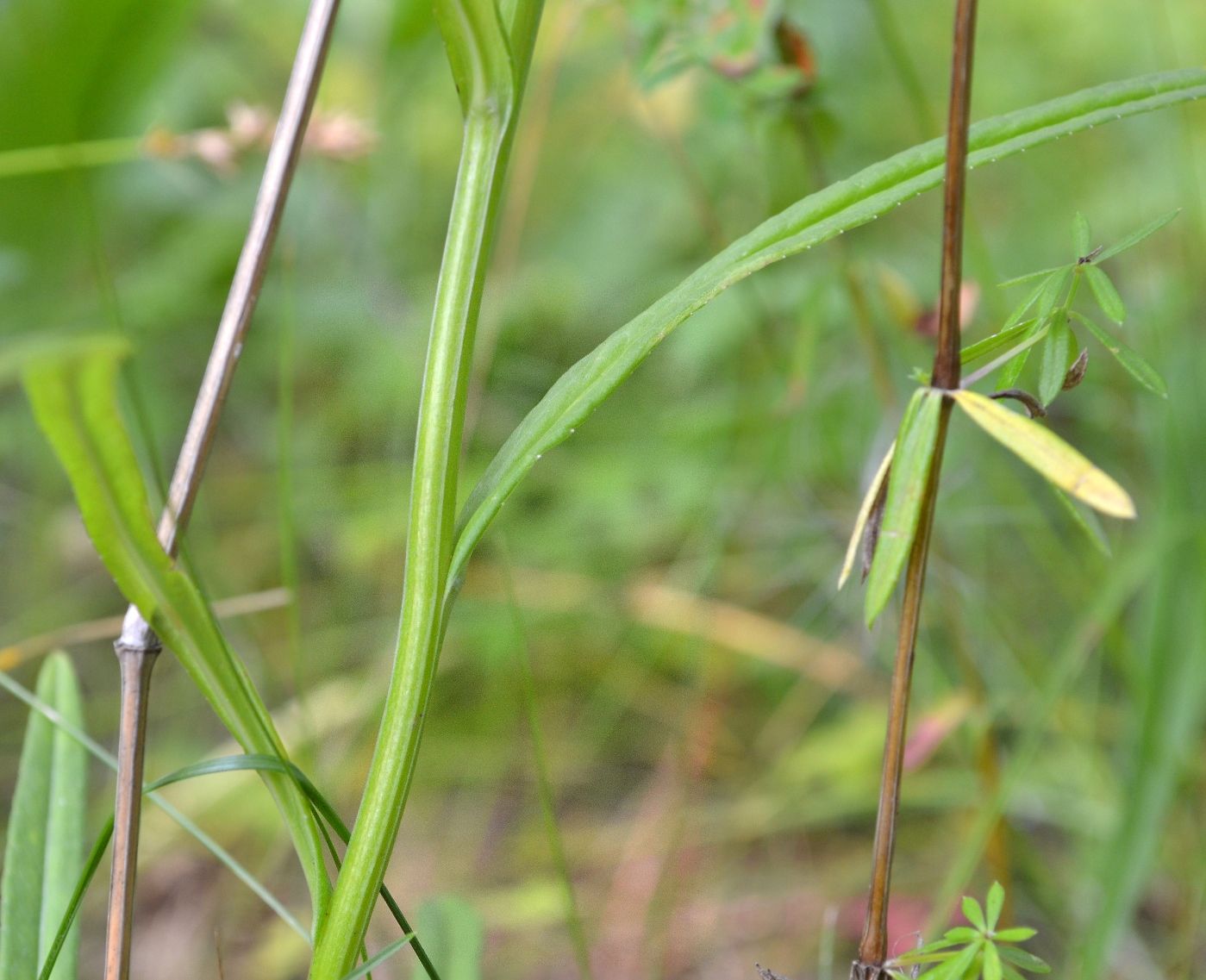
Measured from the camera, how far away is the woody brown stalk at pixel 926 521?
0.34 metres

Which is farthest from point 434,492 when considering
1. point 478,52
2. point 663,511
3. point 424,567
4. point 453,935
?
point 663,511

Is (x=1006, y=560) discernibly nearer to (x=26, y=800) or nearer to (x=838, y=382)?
(x=838, y=382)

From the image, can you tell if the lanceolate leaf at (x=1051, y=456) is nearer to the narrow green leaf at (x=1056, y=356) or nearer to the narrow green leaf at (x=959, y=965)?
the narrow green leaf at (x=1056, y=356)

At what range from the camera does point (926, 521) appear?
38cm

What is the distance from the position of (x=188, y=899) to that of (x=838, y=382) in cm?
98

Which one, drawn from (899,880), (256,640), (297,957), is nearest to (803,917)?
(899,880)

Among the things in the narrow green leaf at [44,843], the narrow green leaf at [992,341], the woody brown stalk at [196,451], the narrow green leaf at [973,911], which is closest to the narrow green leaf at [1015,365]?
the narrow green leaf at [992,341]

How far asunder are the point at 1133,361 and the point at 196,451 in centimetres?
37

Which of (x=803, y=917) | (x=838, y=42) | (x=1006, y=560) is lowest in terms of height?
(x=803, y=917)

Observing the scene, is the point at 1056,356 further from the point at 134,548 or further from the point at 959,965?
the point at 134,548

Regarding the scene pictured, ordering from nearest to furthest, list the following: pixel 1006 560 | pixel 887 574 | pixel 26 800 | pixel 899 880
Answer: pixel 887 574
pixel 26 800
pixel 899 880
pixel 1006 560

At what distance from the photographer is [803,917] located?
1.12 meters

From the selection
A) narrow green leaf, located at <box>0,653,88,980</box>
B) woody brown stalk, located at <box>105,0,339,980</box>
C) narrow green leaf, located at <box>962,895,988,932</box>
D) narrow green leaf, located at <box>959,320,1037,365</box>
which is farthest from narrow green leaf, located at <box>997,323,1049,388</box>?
narrow green leaf, located at <box>0,653,88,980</box>

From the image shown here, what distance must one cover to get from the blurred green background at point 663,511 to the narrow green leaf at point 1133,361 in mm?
336
